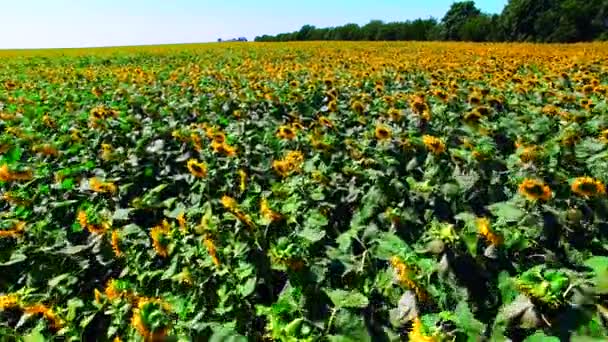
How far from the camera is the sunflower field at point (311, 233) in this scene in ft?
7.68

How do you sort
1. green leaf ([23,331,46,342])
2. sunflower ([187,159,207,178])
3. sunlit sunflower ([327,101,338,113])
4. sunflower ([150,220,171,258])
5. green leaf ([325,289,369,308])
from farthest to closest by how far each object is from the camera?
sunlit sunflower ([327,101,338,113]), sunflower ([187,159,207,178]), sunflower ([150,220,171,258]), green leaf ([23,331,46,342]), green leaf ([325,289,369,308])

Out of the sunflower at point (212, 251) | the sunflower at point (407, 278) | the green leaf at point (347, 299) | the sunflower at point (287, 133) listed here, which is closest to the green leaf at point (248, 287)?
the sunflower at point (212, 251)

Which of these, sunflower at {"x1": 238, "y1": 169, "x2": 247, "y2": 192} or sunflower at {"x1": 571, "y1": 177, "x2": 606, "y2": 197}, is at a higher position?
sunflower at {"x1": 571, "y1": 177, "x2": 606, "y2": 197}

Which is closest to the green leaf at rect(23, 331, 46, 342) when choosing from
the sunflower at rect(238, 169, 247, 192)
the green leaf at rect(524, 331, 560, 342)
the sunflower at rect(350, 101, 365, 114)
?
the sunflower at rect(238, 169, 247, 192)

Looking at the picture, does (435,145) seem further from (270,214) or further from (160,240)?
(160,240)

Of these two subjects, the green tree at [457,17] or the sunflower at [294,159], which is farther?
the green tree at [457,17]

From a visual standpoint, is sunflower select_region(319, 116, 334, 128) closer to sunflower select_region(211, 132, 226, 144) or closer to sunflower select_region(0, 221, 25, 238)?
sunflower select_region(211, 132, 226, 144)

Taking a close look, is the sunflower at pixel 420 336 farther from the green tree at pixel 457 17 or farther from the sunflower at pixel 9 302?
the green tree at pixel 457 17

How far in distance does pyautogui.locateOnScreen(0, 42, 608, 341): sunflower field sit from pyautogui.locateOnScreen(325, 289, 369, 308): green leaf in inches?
0.4

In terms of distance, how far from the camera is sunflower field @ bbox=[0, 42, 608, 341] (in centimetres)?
234

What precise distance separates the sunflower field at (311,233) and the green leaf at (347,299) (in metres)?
0.01

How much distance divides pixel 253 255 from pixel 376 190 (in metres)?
1.10

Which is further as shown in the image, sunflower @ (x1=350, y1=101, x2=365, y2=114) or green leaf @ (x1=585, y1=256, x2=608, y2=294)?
sunflower @ (x1=350, y1=101, x2=365, y2=114)

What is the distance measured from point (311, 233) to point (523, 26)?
168ft
